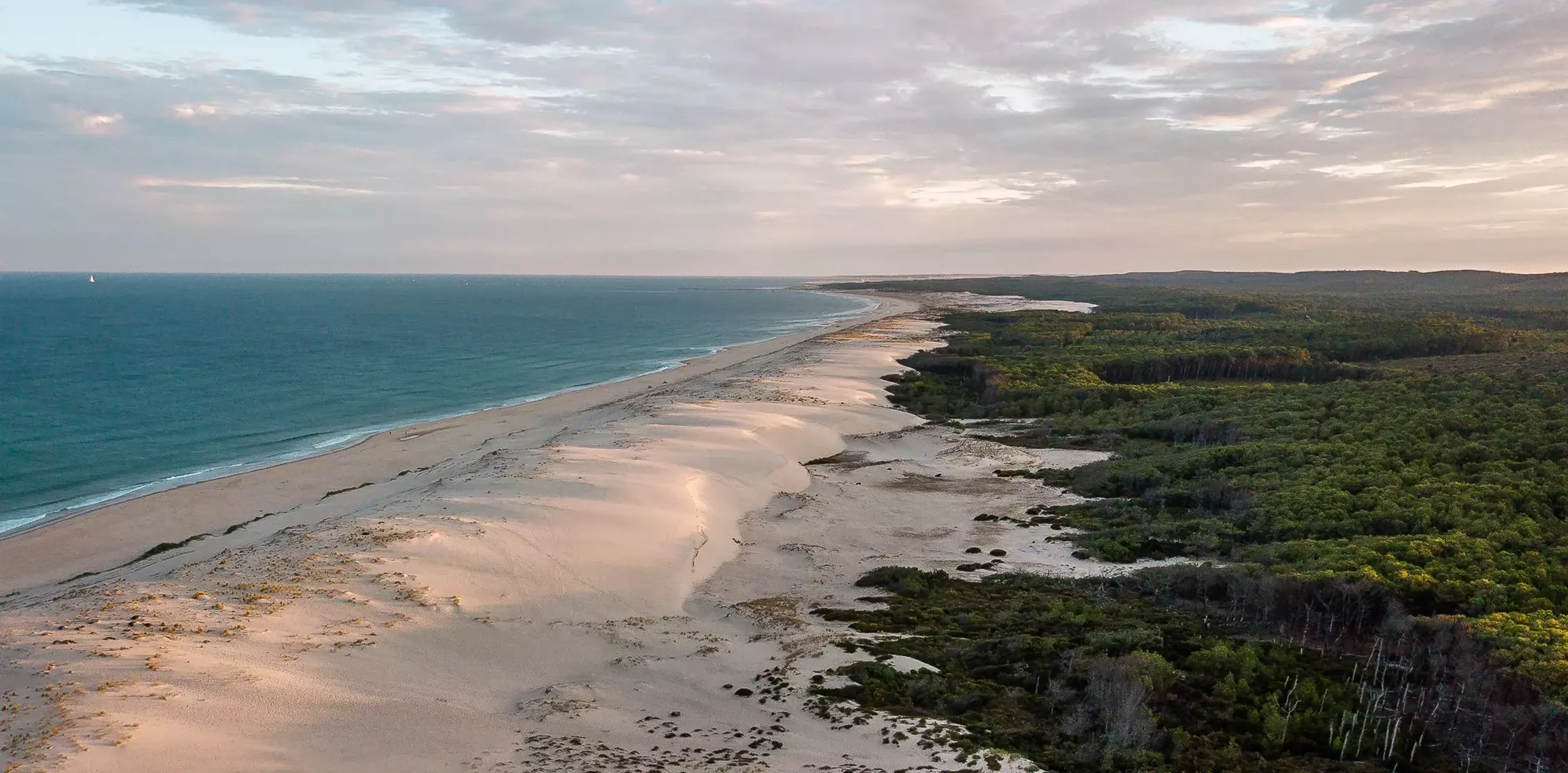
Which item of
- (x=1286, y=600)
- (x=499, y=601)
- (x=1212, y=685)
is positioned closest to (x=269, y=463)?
(x=499, y=601)

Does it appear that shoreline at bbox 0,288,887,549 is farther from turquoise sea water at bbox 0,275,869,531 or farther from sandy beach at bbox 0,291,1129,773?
sandy beach at bbox 0,291,1129,773

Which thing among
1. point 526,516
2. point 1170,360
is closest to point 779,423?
point 526,516

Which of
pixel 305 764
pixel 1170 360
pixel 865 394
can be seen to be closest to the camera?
pixel 305 764

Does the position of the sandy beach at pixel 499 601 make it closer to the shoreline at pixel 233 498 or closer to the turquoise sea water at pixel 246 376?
the shoreline at pixel 233 498

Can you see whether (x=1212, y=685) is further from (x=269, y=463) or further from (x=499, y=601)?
(x=269, y=463)

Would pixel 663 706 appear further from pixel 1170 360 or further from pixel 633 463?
pixel 1170 360

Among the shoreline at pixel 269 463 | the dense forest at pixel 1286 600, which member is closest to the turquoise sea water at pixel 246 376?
the shoreline at pixel 269 463
